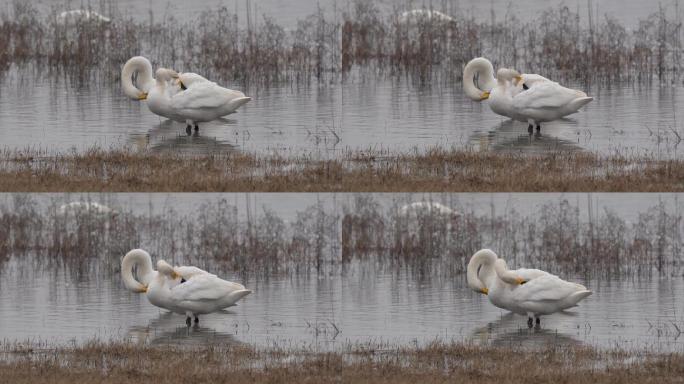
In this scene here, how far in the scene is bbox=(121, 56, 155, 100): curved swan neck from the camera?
3297cm

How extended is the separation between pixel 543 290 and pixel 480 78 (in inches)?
286

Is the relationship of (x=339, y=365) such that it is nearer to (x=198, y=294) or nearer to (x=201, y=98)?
(x=198, y=294)

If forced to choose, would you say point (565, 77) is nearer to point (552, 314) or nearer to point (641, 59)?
point (641, 59)

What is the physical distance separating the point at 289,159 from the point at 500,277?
3.59 metres

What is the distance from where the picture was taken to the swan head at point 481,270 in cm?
2938

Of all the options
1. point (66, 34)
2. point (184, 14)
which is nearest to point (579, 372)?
point (66, 34)

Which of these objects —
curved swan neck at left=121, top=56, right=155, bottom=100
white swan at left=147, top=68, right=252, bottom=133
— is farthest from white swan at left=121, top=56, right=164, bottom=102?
white swan at left=147, top=68, right=252, bottom=133

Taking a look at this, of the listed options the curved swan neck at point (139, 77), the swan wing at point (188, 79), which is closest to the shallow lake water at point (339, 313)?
the curved swan neck at point (139, 77)

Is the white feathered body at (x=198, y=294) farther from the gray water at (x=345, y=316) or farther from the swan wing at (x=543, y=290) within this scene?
the swan wing at (x=543, y=290)

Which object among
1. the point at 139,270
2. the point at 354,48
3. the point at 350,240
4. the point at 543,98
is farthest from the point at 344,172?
the point at 354,48

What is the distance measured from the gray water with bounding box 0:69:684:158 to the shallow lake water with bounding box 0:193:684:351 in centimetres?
226

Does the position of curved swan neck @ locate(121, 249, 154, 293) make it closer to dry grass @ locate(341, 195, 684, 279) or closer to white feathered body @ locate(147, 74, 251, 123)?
white feathered body @ locate(147, 74, 251, 123)

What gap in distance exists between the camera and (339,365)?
23766 millimetres

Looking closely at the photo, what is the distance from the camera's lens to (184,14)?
45562mm
